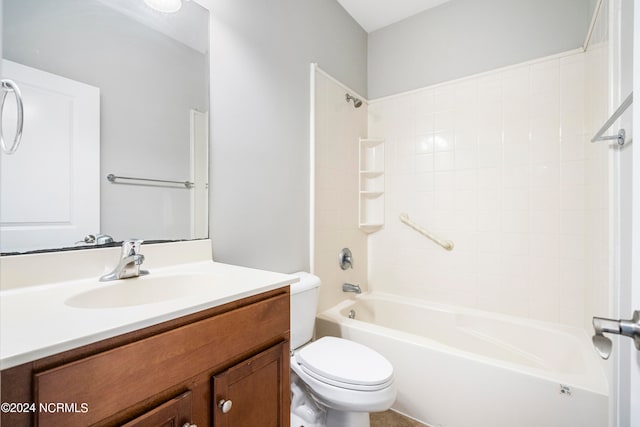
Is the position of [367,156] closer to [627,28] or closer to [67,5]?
[627,28]

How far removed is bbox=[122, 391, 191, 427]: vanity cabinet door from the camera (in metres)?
0.56

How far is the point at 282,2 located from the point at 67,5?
1072mm

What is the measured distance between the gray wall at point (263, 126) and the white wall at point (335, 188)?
0.38ft

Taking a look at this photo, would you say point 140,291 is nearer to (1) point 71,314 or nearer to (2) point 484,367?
(1) point 71,314

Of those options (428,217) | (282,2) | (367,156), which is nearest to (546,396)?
(428,217)

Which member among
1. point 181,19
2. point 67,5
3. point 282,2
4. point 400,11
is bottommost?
point 67,5

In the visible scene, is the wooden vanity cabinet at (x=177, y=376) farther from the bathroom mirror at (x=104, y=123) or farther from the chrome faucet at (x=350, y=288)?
the chrome faucet at (x=350, y=288)

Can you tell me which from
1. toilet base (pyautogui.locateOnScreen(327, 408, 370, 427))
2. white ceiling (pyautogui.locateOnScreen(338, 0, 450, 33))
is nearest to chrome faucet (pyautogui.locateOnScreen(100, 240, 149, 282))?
toilet base (pyautogui.locateOnScreen(327, 408, 370, 427))

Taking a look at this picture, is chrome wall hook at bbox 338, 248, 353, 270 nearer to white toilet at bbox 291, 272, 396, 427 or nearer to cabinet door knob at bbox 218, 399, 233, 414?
white toilet at bbox 291, 272, 396, 427

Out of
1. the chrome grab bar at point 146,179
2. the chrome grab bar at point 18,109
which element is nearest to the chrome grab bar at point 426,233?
the chrome grab bar at point 146,179

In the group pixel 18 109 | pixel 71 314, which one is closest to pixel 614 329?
pixel 71 314

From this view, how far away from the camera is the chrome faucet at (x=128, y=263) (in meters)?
0.89

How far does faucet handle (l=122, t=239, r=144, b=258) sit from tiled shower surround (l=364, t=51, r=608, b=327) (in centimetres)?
181

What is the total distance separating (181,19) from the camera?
116 centimetres
